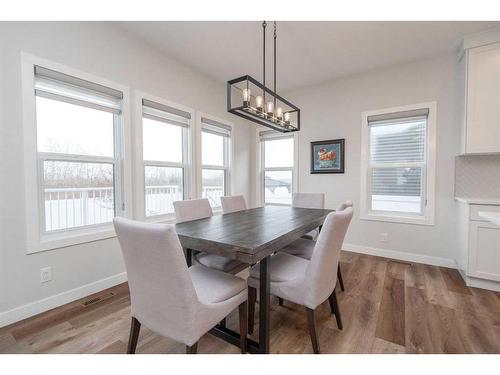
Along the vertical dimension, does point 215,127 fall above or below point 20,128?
above

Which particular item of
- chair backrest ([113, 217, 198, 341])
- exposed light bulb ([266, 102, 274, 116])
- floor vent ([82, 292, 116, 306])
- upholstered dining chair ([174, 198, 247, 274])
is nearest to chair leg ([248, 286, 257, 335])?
upholstered dining chair ([174, 198, 247, 274])

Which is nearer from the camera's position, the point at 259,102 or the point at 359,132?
the point at 259,102

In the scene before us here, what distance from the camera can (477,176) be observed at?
2.73 m

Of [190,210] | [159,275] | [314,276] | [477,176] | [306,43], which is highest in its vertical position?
[306,43]

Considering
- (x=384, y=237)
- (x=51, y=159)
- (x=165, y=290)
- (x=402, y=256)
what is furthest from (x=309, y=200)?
(x=51, y=159)

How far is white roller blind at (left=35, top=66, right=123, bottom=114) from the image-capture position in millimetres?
1943

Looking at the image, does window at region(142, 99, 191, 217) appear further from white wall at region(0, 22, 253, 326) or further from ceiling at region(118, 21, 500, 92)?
ceiling at region(118, 21, 500, 92)

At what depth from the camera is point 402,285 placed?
242 cm

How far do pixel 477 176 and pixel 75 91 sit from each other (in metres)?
4.46

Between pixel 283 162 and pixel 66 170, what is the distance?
3.16 metres

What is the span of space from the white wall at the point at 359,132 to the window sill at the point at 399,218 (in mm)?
59

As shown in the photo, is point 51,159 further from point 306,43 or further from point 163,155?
point 306,43

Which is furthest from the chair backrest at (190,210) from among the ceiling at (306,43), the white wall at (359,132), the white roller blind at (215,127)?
the white wall at (359,132)

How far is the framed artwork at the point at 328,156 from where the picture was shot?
3.60 m
